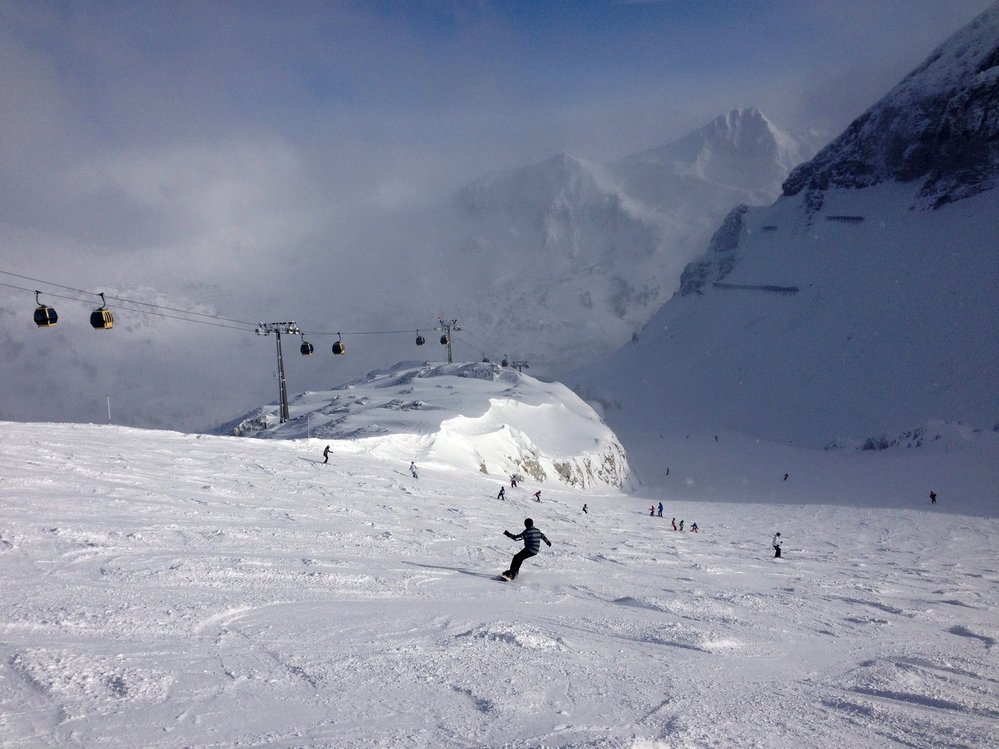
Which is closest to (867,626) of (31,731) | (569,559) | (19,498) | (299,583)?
(569,559)

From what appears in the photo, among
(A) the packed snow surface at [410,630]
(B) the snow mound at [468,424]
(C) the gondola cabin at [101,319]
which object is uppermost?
(C) the gondola cabin at [101,319]

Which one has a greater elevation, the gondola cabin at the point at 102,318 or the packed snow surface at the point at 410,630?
the gondola cabin at the point at 102,318

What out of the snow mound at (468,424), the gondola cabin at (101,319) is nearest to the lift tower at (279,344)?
the snow mound at (468,424)

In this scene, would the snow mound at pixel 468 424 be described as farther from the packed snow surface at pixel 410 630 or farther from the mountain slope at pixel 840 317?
the packed snow surface at pixel 410 630

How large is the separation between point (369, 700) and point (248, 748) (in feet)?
4.01

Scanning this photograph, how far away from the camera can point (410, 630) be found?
8344mm

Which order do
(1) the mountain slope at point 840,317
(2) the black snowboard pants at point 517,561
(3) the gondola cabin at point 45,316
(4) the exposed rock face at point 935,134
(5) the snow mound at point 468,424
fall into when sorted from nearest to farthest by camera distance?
(2) the black snowboard pants at point 517,561
(3) the gondola cabin at point 45,316
(5) the snow mound at point 468,424
(1) the mountain slope at point 840,317
(4) the exposed rock face at point 935,134

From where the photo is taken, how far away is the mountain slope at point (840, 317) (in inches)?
3346

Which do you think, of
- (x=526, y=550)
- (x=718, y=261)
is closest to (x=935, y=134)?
(x=718, y=261)

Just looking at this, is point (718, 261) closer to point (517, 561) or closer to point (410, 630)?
point (517, 561)

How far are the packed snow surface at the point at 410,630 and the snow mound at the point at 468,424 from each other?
15.9 m

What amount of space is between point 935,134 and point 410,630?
455ft

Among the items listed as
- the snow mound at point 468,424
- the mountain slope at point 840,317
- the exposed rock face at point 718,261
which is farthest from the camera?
the exposed rock face at point 718,261

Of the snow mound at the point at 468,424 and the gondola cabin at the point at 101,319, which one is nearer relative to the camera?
the gondola cabin at the point at 101,319
